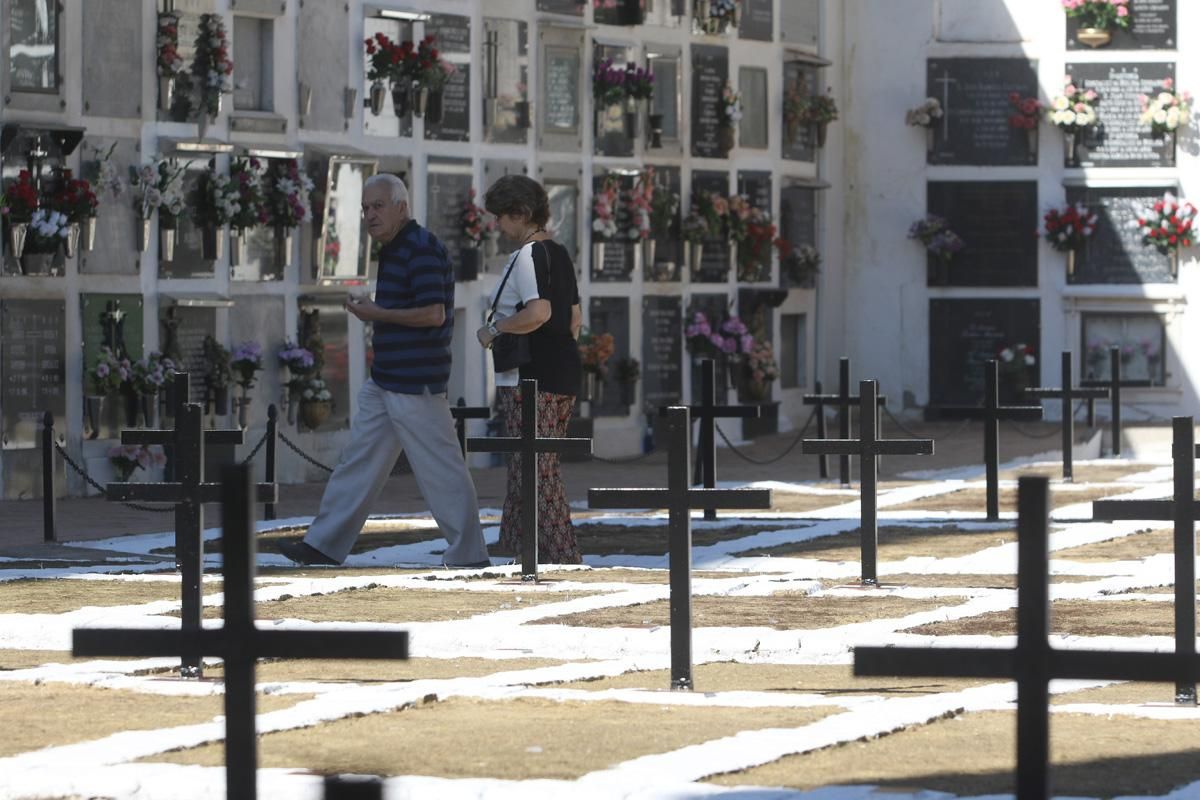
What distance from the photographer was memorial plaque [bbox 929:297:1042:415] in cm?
2911

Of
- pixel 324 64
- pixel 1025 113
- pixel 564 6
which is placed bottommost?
pixel 324 64

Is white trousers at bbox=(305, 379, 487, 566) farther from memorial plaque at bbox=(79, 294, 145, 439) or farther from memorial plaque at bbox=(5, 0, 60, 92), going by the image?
memorial plaque at bbox=(5, 0, 60, 92)

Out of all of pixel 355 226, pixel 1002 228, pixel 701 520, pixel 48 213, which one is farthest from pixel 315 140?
pixel 1002 228

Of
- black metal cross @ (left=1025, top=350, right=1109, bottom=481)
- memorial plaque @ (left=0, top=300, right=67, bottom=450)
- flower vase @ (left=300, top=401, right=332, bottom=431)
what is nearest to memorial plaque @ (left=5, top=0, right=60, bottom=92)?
memorial plaque @ (left=0, top=300, right=67, bottom=450)

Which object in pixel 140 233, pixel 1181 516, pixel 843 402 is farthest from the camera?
pixel 140 233

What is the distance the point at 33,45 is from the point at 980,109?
13.6 metres

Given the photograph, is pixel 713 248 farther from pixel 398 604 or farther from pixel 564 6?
pixel 398 604

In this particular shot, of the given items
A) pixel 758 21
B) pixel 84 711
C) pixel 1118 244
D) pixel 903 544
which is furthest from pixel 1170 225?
pixel 84 711

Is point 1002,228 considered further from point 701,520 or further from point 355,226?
point 701,520

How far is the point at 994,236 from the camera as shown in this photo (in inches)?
1150

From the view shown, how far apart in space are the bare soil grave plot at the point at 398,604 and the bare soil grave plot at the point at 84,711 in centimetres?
186

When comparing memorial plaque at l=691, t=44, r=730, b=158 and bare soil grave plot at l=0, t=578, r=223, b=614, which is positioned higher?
memorial plaque at l=691, t=44, r=730, b=158

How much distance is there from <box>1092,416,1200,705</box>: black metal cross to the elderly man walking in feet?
13.7

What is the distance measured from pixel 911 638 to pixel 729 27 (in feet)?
58.6
